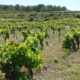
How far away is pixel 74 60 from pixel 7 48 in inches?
289

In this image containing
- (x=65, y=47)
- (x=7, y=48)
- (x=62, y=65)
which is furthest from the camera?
(x=65, y=47)

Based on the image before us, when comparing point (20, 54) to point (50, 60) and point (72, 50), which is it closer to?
point (50, 60)

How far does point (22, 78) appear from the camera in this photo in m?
9.23

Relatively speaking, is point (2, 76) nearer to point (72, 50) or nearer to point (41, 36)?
A: point (41, 36)

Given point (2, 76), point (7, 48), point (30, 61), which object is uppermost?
point (7, 48)

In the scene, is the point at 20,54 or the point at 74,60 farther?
the point at 74,60

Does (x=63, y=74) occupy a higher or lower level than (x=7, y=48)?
lower

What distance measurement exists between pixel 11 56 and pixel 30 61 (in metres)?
1.25

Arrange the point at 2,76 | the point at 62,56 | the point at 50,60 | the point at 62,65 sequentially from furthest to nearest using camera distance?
the point at 62,56
the point at 50,60
the point at 62,65
the point at 2,76

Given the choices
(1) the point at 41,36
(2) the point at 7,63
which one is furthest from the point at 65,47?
(2) the point at 7,63

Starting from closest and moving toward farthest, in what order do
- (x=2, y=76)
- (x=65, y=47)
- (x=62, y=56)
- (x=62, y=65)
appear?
→ (x=2, y=76) → (x=62, y=65) → (x=62, y=56) → (x=65, y=47)

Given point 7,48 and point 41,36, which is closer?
point 7,48

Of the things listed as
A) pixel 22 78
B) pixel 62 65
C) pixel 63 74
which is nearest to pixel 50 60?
pixel 62 65

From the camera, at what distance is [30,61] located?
32.5 feet
